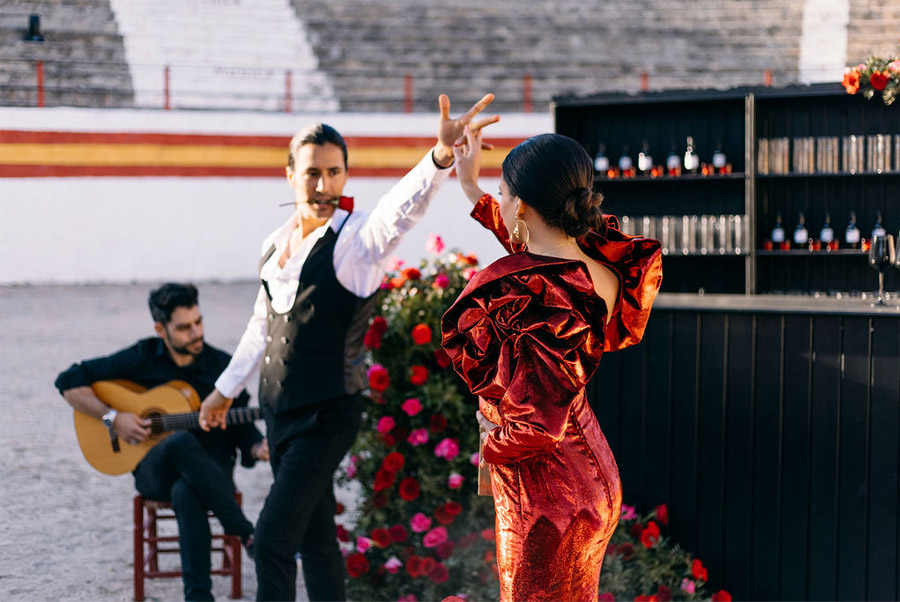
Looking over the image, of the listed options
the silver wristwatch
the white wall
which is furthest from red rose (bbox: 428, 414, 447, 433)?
the white wall

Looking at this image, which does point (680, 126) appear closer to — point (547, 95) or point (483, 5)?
point (547, 95)

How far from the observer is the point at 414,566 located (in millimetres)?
3029

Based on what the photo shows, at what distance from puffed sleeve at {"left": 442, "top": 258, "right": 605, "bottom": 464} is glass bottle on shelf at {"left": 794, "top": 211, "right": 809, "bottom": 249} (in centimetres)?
360

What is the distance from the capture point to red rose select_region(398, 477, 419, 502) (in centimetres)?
306

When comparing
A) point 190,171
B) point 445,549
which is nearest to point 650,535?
point 445,549

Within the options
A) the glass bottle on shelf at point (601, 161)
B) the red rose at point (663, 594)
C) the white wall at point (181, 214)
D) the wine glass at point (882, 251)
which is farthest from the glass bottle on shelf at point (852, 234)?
the white wall at point (181, 214)

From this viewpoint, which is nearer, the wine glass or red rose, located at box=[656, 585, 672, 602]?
red rose, located at box=[656, 585, 672, 602]

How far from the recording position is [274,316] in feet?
8.25

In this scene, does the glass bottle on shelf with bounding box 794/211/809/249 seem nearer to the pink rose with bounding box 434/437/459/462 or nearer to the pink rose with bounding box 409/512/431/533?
the pink rose with bounding box 434/437/459/462

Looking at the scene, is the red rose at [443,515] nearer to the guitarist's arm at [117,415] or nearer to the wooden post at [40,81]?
the guitarist's arm at [117,415]

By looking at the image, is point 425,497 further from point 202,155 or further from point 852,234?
point 202,155

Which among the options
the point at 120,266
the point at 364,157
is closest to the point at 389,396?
the point at 120,266

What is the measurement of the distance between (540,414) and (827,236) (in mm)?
3829

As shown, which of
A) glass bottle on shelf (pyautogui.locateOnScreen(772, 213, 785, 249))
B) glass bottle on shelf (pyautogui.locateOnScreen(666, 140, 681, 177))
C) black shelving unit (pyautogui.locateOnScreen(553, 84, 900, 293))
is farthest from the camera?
glass bottle on shelf (pyautogui.locateOnScreen(666, 140, 681, 177))
